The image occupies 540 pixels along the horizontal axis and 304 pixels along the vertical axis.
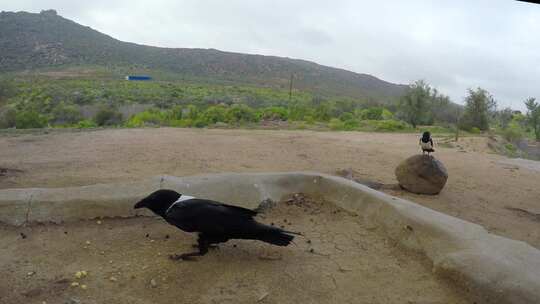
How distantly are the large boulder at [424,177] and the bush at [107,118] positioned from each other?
13.9 m

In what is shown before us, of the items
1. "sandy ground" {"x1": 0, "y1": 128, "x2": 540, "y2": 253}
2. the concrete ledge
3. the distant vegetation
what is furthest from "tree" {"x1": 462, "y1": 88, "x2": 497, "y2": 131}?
the concrete ledge

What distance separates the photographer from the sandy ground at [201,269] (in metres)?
2.98

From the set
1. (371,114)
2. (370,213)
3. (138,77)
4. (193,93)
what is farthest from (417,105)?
(138,77)

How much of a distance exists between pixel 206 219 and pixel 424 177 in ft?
13.2

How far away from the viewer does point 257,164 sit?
24.5ft

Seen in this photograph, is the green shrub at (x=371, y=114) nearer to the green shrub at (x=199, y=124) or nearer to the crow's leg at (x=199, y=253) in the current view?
the green shrub at (x=199, y=124)

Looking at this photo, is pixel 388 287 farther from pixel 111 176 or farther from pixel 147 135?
pixel 147 135

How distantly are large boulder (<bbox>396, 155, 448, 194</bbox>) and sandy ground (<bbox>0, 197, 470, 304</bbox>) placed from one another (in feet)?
8.02

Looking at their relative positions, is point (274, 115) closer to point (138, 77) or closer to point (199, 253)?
point (199, 253)

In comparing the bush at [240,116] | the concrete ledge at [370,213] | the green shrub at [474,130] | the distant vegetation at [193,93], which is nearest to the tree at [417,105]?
the distant vegetation at [193,93]

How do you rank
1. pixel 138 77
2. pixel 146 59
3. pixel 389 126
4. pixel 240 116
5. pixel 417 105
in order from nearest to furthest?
pixel 240 116
pixel 389 126
pixel 417 105
pixel 138 77
pixel 146 59

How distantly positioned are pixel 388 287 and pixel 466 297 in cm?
51

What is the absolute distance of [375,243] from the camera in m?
3.96

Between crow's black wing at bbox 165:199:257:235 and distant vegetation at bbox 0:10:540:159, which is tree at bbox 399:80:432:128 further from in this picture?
crow's black wing at bbox 165:199:257:235
